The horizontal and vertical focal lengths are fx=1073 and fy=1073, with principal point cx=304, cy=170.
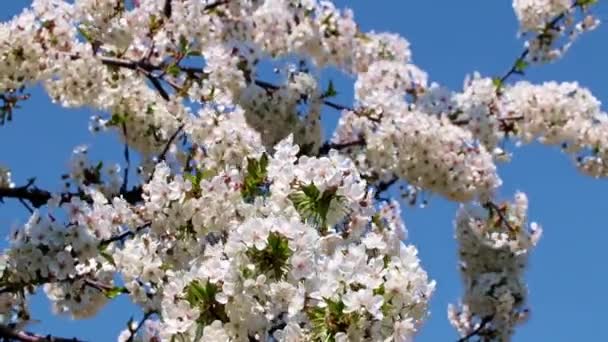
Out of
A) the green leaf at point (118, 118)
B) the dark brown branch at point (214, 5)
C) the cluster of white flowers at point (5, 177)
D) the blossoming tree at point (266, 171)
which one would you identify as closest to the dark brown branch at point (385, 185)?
the blossoming tree at point (266, 171)

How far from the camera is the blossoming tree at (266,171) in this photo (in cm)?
394

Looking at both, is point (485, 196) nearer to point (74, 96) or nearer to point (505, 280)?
point (505, 280)

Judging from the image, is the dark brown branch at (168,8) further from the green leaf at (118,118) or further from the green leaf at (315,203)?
the green leaf at (315,203)

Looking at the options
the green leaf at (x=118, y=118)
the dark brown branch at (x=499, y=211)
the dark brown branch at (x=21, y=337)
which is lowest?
the dark brown branch at (x=21, y=337)

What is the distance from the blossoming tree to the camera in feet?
12.9

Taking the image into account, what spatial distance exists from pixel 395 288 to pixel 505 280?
289 inches

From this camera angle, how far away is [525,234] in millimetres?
11258

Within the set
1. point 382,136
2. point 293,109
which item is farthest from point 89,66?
point 382,136

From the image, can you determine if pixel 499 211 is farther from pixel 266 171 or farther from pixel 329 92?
pixel 266 171

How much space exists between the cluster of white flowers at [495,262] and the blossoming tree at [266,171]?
2 cm

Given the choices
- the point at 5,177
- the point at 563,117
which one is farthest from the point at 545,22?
the point at 5,177

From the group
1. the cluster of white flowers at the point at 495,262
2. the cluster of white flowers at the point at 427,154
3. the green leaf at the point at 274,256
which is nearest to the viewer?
the green leaf at the point at 274,256

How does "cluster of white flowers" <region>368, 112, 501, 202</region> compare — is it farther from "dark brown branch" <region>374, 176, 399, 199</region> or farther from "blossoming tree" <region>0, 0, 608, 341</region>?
"dark brown branch" <region>374, 176, 399, 199</region>

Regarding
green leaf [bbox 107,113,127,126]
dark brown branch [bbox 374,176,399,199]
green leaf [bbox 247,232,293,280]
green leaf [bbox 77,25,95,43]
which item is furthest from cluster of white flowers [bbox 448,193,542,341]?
green leaf [bbox 247,232,293,280]
